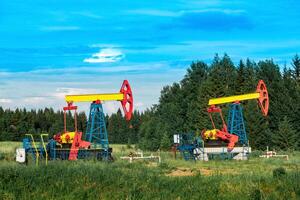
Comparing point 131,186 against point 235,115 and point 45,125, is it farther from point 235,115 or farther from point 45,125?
point 45,125

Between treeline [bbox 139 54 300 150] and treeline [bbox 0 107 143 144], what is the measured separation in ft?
69.2

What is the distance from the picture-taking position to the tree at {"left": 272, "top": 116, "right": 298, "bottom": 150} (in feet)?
151

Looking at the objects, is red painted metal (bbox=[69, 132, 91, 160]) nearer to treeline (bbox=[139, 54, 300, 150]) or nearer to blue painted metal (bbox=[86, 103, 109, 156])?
blue painted metal (bbox=[86, 103, 109, 156])

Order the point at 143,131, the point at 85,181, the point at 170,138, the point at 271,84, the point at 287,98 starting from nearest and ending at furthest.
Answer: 1. the point at 85,181
2. the point at 287,98
3. the point at 271,84
4. the point at 170,138
5. the point at 143,131

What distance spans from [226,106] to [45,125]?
55.0m

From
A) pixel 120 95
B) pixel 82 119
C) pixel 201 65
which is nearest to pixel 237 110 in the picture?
pixel 120 95

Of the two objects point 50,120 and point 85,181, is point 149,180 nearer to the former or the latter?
point 85,181

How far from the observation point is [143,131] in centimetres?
6412

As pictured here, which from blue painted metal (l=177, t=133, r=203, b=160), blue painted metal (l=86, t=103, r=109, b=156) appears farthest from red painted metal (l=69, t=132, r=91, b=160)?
blue painted metal (l=177, t=133, r=203, b=160)

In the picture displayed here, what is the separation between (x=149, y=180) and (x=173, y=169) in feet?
30.9

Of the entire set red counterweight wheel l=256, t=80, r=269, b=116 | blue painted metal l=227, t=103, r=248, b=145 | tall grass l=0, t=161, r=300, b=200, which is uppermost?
red counterweight wheel l=256, t=80, r=269, b=116

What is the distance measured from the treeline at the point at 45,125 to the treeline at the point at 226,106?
21095mm

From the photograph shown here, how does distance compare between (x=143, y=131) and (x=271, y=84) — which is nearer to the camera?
(x=271, y=84)

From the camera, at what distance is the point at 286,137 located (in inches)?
1817
